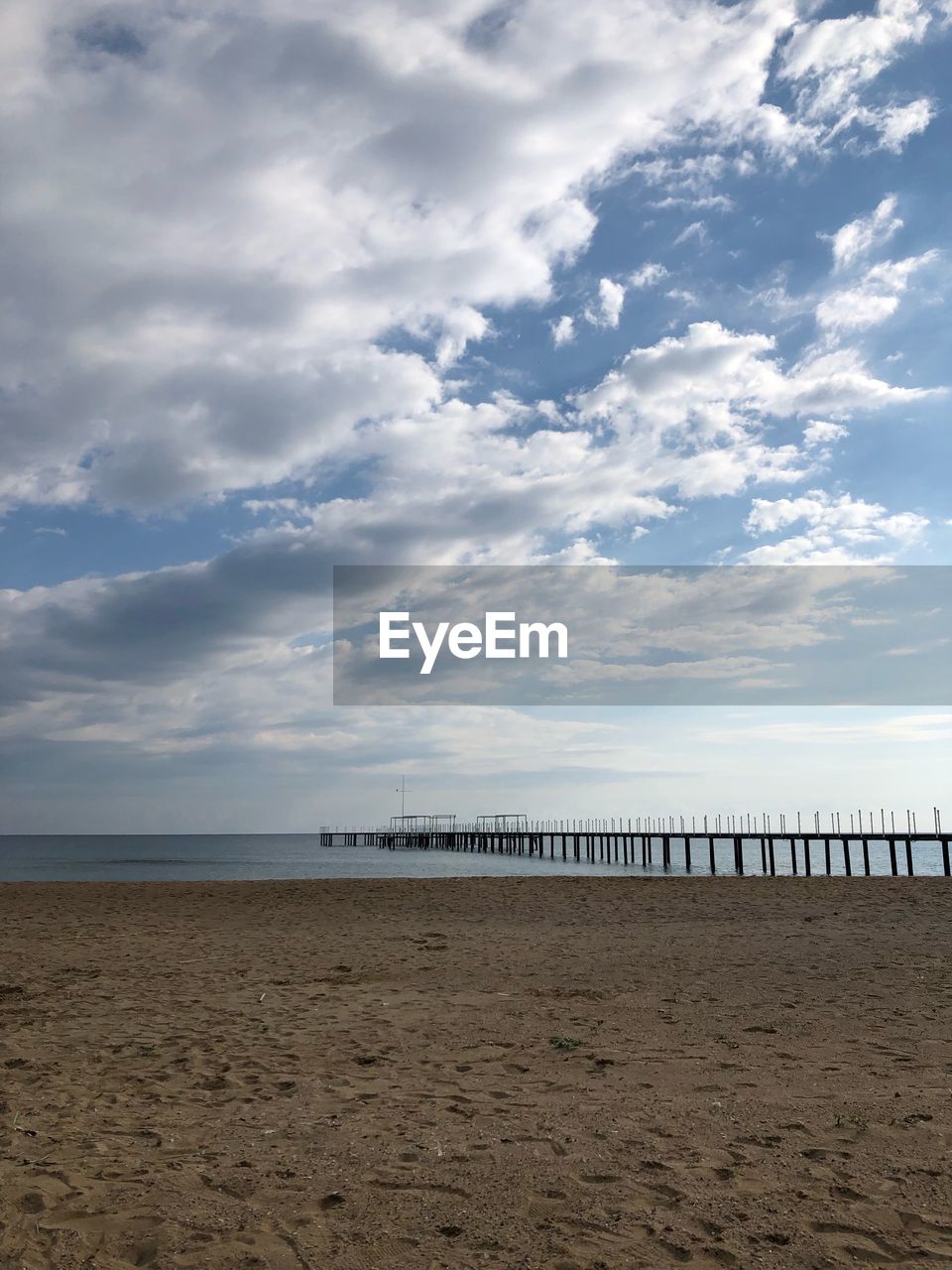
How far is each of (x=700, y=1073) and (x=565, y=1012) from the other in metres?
2.55

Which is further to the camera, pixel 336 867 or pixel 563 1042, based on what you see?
pixel 336 867

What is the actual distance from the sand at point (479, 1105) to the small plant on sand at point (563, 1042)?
0.04 m

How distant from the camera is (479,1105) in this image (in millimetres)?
6277

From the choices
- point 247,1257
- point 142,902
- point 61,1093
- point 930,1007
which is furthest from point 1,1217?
point 142,902

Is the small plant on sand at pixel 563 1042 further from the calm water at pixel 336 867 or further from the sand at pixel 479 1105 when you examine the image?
the calm water at pixel 336 867

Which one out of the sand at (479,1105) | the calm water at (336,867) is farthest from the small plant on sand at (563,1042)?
the calm water at (336,867)

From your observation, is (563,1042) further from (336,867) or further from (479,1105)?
(336,867)

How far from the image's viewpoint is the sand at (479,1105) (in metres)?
4.25

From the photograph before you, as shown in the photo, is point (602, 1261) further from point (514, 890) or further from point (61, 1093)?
point (514, 890)

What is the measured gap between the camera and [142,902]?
75.9 feet

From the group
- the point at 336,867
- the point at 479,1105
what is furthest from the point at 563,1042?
the point at 336,867

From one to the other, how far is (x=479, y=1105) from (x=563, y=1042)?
1.88m

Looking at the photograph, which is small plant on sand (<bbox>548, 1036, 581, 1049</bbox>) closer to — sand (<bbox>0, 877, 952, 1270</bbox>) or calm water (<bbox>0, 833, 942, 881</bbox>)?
sand (<bbox>0, 877, 952, 1270</bbox>)

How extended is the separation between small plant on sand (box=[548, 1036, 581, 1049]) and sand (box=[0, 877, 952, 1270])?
4 centimetres
